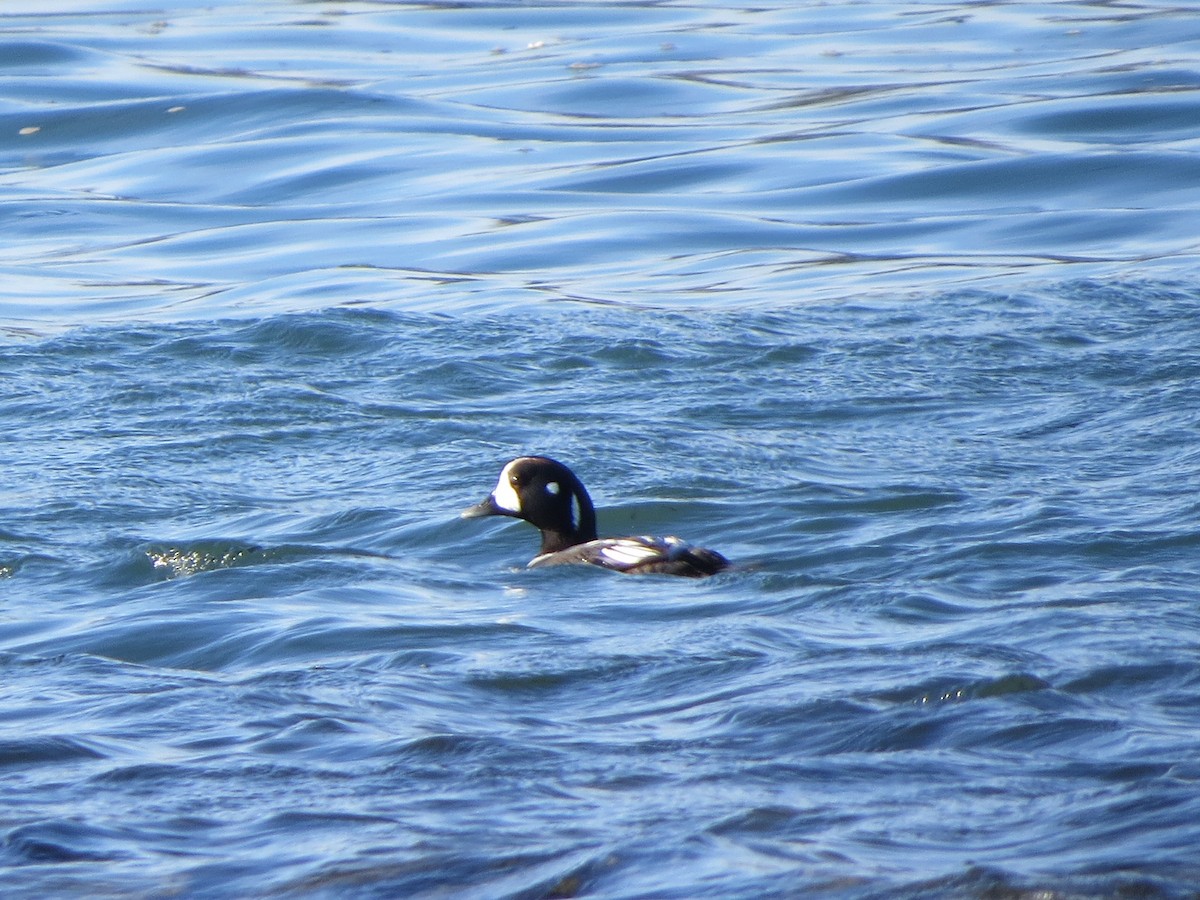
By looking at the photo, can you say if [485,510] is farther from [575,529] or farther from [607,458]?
[607,458]

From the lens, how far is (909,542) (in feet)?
26.7

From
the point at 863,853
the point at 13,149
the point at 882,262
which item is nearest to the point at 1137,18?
the point at 882,262

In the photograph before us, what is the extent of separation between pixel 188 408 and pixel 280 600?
3584 millimetres

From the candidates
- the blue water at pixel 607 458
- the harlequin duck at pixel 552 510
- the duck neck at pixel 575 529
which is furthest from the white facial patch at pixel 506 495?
the blue water at pixel 607 458

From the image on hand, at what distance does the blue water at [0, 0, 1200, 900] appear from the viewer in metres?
4.67

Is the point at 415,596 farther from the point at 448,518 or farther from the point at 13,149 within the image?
the point at 13,149

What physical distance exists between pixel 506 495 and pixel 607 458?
1.43 metres

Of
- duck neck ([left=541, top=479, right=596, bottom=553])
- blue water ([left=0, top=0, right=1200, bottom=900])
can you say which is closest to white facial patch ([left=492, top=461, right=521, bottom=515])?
duck neck ([left=541, top=479, right=596, bottom=553])

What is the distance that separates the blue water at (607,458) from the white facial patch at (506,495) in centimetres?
38

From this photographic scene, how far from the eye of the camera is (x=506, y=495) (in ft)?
28.5

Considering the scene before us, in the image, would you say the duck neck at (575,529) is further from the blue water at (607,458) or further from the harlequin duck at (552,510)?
the blue water at (607,458)

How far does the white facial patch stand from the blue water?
0.38m

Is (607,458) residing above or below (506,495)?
below

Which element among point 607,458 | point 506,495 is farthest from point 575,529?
point 607,458
